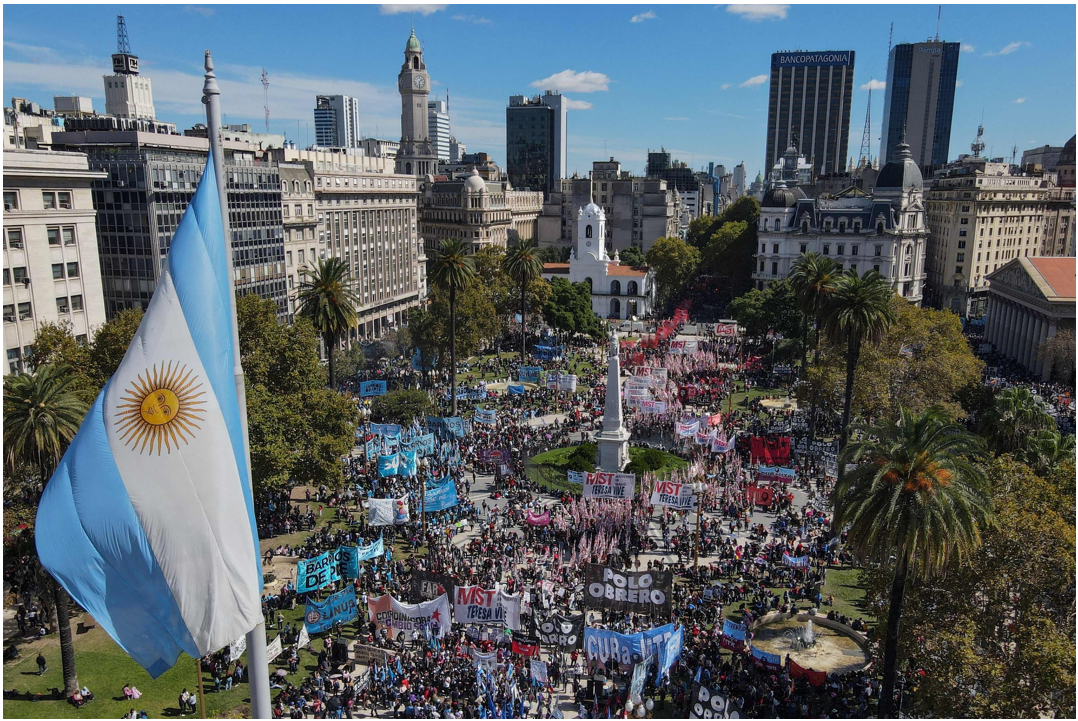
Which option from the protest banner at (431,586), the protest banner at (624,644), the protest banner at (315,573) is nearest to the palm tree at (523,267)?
the protest banner at (315,573)

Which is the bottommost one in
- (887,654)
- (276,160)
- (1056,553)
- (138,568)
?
(887,654)

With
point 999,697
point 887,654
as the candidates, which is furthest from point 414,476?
point 999,697

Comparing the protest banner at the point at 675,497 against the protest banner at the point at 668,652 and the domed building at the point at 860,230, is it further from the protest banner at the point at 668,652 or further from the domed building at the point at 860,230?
the domed building at the point at 860,230

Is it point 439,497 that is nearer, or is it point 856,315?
point 439,497

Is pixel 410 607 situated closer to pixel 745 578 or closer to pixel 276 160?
pixel 745 578

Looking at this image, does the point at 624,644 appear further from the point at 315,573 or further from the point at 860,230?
the point at 860,230

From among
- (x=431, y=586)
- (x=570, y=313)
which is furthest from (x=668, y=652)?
(x=570, y=313)

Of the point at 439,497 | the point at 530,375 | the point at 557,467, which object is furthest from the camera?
the point at 530,375
